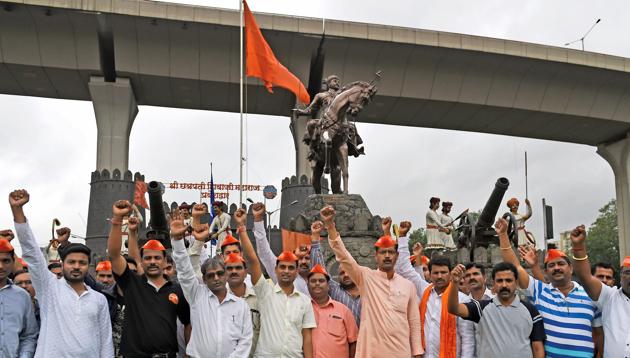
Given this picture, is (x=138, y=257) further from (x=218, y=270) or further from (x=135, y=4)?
(x=135, y=4)

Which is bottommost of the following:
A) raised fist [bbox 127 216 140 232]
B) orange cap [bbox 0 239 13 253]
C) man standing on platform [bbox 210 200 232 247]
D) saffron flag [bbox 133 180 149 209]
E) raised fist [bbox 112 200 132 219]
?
orange cap [bbox 0 239 13 253]

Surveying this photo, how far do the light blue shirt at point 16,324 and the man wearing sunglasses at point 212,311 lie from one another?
1081 mm

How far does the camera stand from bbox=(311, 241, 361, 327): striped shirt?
5671mm

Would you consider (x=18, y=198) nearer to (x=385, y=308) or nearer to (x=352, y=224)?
(x=385, y=308)

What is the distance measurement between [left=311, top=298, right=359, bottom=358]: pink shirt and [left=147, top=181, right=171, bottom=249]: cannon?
6160 mm

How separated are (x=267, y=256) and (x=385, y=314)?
1.30 meters

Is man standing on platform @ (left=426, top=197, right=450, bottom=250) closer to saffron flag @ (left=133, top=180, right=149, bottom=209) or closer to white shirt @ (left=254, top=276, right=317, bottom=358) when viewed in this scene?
white shirt @ (left=254, top=276, right=317, bottom=358)

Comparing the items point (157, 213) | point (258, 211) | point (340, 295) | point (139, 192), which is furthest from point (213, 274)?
point (139, 192)

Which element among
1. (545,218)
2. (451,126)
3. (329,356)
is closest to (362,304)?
(329,356)

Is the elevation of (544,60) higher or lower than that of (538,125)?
higher

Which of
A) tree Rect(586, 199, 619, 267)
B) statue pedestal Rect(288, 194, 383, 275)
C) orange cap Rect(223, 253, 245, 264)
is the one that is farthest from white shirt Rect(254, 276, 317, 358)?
tree Rect(586, 199, 619, 267)

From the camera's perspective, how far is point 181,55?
23.1 m

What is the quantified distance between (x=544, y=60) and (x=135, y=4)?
598 inches

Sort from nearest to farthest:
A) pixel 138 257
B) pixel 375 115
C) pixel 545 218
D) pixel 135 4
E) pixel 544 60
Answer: pixel 138 257 < pixel 545 218 < pixel 135 4 < pixel 544 60 < pixel 375 115
